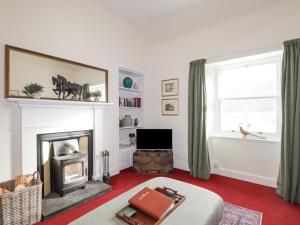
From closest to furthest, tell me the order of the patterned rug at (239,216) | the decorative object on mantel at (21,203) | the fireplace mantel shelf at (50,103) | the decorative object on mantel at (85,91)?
the decorative object on mantel at (21,203), the patterned rug at (239,216), the fireplace mantel shelf at (50,103), the decorative object on mantel at (85,91)

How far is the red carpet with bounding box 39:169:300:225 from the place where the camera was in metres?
2.10

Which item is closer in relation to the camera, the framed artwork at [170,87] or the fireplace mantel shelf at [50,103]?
the fireplace mantel shelf at [50,103]

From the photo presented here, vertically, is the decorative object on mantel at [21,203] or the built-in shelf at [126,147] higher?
the built-in shelf at [126,147]

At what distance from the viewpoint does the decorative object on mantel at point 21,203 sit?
180cm

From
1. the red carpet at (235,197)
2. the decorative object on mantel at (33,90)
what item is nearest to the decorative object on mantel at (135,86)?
the red carpet at (235,197)

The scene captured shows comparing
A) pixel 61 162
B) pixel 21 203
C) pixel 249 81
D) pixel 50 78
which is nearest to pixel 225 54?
pixel 249 81

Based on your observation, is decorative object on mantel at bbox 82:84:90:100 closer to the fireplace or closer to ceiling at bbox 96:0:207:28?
the fireplace

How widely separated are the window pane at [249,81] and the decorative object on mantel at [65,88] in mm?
2778

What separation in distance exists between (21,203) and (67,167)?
73cm

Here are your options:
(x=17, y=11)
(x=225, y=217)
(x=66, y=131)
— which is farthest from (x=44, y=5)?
(x=225, y=217)

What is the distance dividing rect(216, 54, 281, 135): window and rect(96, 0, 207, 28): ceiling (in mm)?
1446

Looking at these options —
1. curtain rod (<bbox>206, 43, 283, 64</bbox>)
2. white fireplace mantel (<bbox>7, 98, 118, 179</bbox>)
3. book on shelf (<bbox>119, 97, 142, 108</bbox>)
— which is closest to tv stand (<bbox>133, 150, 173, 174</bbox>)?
white fireplace mantel (<bbox>7, 98, 118, 179</bbox>)

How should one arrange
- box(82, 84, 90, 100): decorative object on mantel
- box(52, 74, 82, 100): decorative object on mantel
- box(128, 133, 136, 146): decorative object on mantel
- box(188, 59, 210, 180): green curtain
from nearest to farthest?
box(52, 74, 82, 100): decorative object on mantel → box(82, 84, 90, 100): decorative object on mantel → box(188, 59, 210, 180): green curtain → box(128, 133, 136, 146): decorative object on mantel

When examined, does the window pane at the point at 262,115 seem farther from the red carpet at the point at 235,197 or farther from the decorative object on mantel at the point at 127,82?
the decorative object on mantel at the point at 127,82
